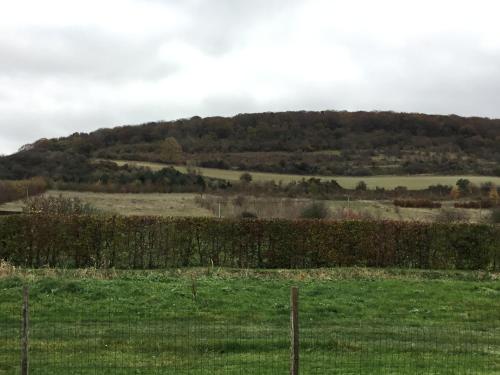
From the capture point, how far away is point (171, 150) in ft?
324

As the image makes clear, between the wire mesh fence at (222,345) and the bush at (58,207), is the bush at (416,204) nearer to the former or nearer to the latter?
the bush at (58,207)

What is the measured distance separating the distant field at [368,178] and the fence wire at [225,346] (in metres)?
63.0

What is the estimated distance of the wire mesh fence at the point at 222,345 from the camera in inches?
393

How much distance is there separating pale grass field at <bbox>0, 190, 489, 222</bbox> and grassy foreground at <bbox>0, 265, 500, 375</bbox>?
66.5 feet

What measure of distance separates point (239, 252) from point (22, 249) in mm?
8350

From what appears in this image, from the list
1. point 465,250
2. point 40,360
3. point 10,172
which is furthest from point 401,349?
point 10,172

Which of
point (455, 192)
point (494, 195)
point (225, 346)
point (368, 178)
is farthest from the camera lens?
point (368, 178)

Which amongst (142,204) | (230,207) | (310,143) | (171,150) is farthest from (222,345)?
(310,143)

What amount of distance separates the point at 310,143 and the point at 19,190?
199ft

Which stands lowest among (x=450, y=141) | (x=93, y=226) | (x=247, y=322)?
(x=247, y=322)

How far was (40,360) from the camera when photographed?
10.2 meters

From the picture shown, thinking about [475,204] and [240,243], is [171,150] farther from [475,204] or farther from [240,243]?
[240,243]

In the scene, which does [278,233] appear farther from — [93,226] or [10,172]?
[10,172]

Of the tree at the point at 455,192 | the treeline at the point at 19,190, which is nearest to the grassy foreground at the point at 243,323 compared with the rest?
the treeline at the point at 19,190
